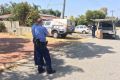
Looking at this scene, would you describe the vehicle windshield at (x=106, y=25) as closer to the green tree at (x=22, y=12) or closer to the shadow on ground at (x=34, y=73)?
the green tree at (x=22, y=12)

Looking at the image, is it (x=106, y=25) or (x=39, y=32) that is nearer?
(x=39, y=32)

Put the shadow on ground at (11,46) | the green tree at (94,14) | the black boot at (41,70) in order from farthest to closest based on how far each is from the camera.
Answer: the green tree at (94,14), the shadow on ground at (11,46), the black boot at (41,70)

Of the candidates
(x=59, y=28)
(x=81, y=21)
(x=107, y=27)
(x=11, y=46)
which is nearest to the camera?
(x=11, y=46)

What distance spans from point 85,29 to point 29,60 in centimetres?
3496

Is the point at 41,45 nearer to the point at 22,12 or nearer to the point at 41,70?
the point at 41,70

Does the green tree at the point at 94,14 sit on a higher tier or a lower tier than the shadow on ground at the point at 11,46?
higher

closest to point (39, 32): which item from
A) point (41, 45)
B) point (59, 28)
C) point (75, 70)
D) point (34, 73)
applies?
point (41, 45)

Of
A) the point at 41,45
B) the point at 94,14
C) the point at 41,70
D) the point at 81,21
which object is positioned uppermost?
the point at 94,14

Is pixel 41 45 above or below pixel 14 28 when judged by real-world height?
above

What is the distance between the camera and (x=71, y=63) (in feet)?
42.4

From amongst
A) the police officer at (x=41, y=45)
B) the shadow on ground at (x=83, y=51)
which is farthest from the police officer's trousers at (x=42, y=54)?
the shadow on ground at (x=83, y=51)

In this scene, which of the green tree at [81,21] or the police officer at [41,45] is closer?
the police officer at [41,45]

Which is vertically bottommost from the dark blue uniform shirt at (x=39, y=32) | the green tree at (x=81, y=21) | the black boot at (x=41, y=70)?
the green tree at (x=81, y=21)

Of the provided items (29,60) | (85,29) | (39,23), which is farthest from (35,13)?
(39,23)
